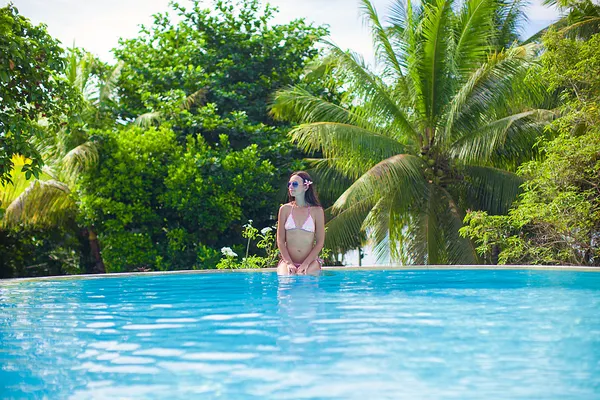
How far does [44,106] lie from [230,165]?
6.50 metres

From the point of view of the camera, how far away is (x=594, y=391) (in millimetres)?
3051

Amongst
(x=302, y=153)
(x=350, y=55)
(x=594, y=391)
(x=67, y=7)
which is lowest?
(x=594, y=391)

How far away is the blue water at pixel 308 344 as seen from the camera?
3193 millimetres

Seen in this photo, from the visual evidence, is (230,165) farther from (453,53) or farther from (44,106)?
(44,106)

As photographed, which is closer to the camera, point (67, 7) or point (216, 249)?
point (216, 249)

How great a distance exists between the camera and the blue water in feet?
10.5

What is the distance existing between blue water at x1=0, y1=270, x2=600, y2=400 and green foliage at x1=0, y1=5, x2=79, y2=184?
2.51 m

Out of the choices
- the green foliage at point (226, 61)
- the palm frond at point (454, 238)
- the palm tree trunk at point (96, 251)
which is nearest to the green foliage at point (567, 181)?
the palm frond at point (454, 238)

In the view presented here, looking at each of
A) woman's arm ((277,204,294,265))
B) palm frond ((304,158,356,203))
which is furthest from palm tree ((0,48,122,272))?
woman's arm ((277,204,294,265))

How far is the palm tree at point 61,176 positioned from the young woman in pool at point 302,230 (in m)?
8.10

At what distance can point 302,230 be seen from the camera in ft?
28.1

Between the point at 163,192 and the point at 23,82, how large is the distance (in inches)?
287

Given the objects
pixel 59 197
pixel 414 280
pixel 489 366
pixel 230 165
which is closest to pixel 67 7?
pixel 59 197

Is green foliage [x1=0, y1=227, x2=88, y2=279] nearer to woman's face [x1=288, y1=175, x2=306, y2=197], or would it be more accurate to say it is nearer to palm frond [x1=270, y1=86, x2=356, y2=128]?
palm frond [x1=270, y1=86, x2=356, y2=128]
